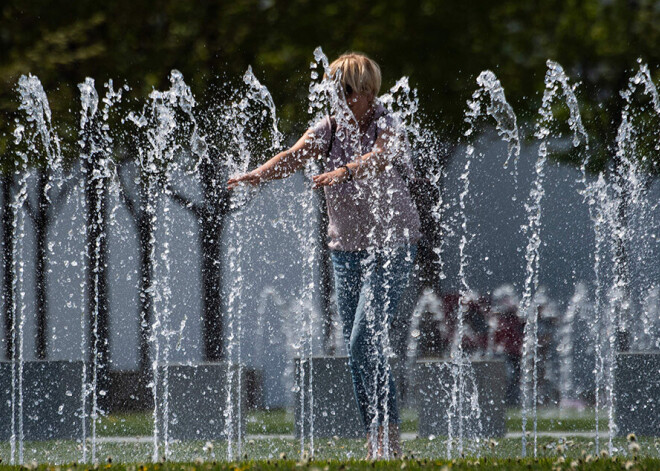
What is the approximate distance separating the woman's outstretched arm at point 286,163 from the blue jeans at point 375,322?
1.58 ft

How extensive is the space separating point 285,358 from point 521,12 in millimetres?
4028

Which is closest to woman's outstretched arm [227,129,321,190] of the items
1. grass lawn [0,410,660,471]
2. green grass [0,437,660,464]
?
grass lawn [0,410,660,471]

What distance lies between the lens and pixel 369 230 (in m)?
3.56

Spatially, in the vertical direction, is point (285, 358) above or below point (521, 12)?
below

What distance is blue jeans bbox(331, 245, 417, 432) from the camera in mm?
3504

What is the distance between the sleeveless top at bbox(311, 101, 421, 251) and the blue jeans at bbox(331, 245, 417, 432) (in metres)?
0.06

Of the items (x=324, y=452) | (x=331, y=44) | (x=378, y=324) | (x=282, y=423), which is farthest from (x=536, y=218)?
(x=378, y=324)

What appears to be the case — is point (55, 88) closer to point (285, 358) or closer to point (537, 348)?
point (285, 358)

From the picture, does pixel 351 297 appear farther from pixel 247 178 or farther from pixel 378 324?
pixel 247 178

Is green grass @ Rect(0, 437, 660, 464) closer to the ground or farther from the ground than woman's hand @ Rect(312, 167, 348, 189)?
closer to the ground

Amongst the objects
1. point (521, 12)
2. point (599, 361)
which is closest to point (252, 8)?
point (521, 12)

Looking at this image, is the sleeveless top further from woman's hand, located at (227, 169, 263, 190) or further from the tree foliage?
the tree foliage

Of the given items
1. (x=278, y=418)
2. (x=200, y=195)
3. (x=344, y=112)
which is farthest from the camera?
(x=200, y=195)

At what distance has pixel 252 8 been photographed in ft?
27.8
